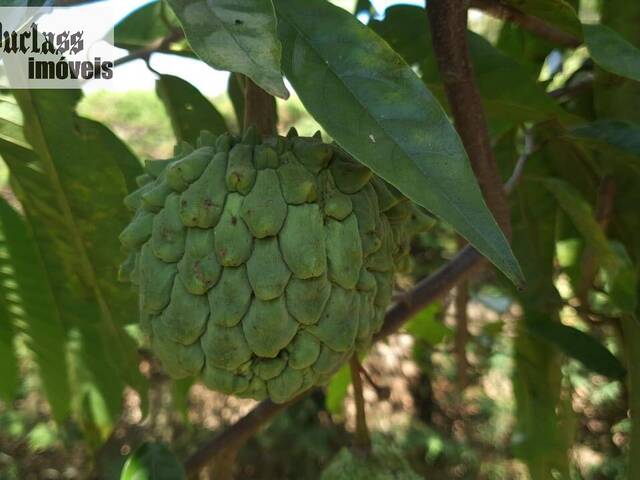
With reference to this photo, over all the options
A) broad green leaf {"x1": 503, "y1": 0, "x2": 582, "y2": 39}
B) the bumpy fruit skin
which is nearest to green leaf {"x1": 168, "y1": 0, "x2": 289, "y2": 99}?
the bumpy fruit skin

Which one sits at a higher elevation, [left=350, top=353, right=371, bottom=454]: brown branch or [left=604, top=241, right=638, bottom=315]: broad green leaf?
[left=604, top=241, right=638, bottom=315]: broad green leaf

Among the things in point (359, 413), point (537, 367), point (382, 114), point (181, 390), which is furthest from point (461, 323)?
point (382, 114)

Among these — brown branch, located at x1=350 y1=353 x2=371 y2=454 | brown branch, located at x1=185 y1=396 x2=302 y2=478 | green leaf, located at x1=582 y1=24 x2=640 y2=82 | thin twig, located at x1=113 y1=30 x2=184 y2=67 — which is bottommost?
brown branch, located at x1=185 y1=396 x2=302 y2=478

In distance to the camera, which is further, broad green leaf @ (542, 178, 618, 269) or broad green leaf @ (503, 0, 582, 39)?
broad green leaf @ (542, 178, 618, 269)

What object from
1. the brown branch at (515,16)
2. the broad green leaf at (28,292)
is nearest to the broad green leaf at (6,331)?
the broad green leaf at (28,292)

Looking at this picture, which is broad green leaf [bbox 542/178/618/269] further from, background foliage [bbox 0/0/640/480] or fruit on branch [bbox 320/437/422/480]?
fruit on branch [bbox 320/437/422/480]

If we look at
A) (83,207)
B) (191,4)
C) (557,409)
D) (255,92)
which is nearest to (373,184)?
(255,92)
